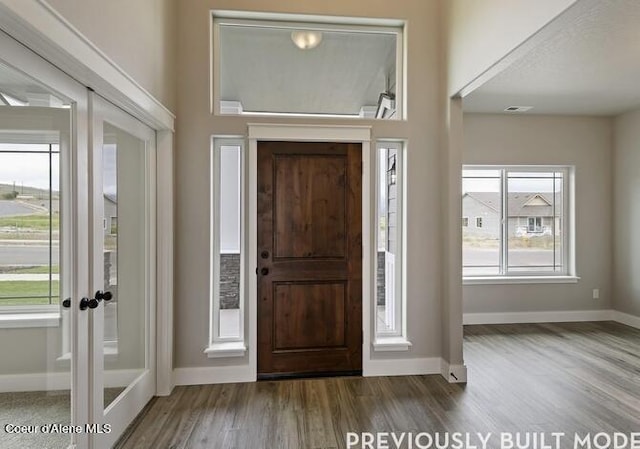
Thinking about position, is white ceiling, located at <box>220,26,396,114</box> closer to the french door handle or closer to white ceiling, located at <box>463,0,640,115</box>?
white ceiling, located at <box>463,0,640,115</box>

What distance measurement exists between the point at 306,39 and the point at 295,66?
260 mm

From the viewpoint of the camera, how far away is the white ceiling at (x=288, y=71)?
3.05 m

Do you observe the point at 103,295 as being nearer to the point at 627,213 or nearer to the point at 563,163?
the point at 563,163

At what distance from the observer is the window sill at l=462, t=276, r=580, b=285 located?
4.54 meters

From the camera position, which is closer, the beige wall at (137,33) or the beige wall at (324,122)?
the beige wall at (137,33)

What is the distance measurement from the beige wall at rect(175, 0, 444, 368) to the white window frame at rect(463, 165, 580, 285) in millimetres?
Answer: 1789

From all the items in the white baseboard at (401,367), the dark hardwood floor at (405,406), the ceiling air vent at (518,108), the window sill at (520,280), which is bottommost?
the dark hardwood floor at (405,406)

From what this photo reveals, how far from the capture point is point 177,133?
2871mm

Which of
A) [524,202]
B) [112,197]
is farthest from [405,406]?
[524,202]

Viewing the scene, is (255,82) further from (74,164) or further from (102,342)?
(102,342)

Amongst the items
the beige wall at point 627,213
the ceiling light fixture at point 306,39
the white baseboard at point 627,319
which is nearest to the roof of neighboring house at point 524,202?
the beige wall at point 627,213

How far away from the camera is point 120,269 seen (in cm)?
223

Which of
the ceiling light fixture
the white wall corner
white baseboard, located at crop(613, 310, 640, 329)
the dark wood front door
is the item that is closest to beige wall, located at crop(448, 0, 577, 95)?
the dark wood front door

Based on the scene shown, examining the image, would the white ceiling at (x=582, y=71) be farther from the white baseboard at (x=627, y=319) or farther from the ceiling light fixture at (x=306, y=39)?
the white baseboard at (x=627, y=319)
